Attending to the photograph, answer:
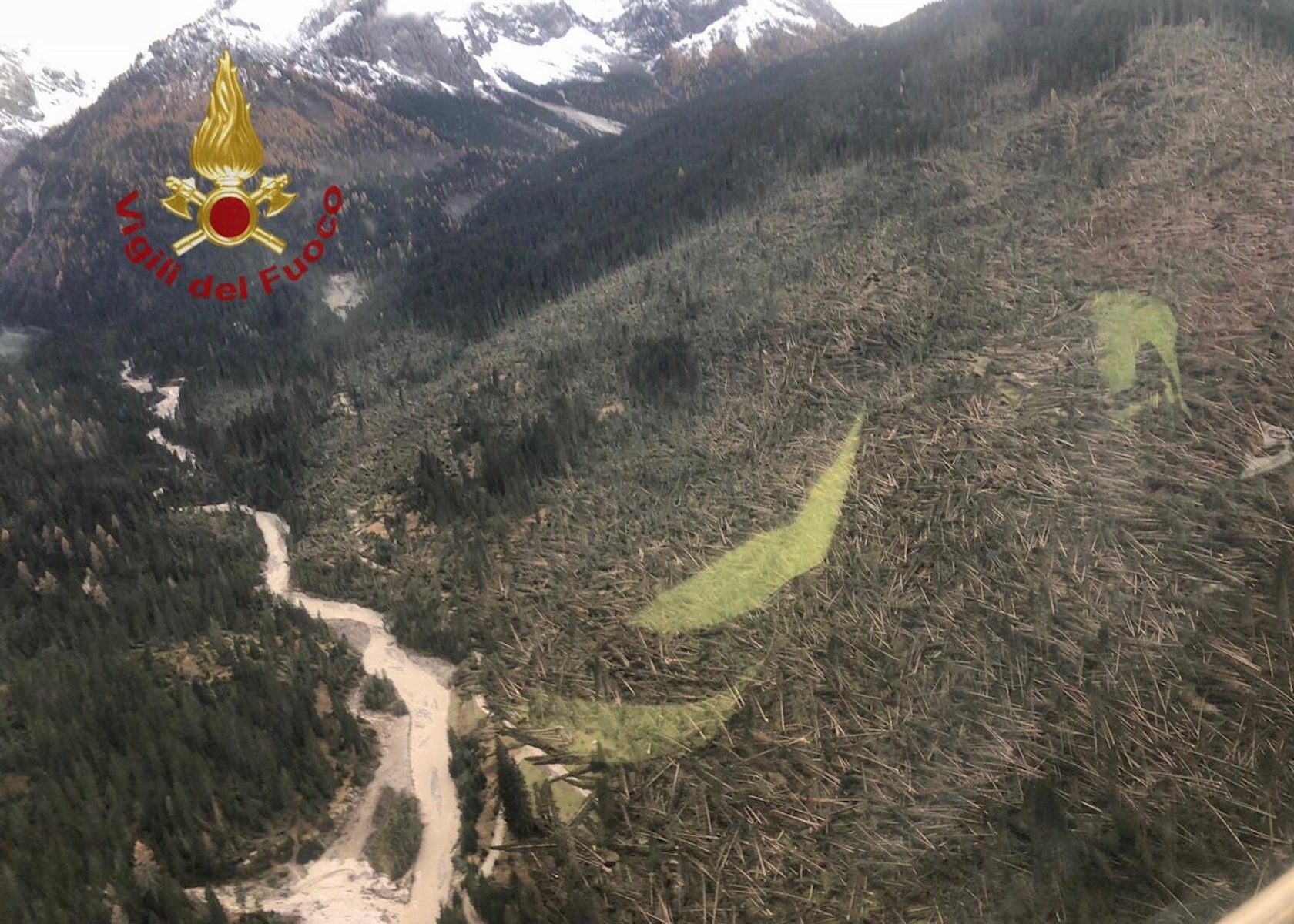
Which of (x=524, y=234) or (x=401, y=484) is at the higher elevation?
(x=524, y=234)

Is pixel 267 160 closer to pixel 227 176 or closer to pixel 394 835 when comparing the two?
pixel 227 176

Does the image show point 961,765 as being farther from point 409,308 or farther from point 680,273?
point 409,308

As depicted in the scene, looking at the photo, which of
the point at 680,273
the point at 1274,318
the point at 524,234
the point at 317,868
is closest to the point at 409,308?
the point at 524,234

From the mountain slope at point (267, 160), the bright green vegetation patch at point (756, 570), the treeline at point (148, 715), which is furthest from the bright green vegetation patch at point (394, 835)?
the mountain slope at point (267, 160)

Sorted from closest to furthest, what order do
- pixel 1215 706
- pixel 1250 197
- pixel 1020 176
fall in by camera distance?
pixel 1215 706
pixel 1250 197
pixel 1020 176

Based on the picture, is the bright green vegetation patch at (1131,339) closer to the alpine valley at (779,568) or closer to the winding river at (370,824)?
the alpine valley at (779,568)

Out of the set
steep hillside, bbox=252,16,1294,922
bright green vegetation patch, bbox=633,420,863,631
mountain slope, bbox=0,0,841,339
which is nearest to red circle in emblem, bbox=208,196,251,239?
steep hillside, bbox=252,16,1294,922
